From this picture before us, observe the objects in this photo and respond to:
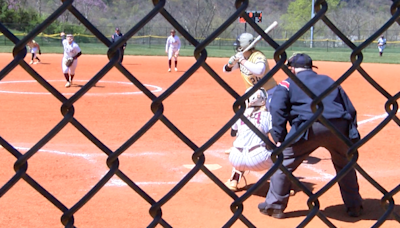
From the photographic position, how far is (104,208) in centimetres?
538

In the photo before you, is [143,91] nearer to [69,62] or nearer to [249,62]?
[249,62]

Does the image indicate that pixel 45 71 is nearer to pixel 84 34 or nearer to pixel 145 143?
pixel 145 143

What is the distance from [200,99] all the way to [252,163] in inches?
285

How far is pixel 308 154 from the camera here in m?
5.15

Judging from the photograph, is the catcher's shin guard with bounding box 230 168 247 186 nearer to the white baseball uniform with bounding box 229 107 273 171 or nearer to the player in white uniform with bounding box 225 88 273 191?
the player in white uniform with bounding box 225 88 273 191

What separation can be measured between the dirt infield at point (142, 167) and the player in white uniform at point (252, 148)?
14.6 inches

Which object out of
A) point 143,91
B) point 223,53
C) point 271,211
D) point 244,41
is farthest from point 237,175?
point 223,53

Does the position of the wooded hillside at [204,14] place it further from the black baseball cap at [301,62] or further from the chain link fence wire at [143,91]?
the chain link fence wire at [143,91]

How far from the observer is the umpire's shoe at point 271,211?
17.1ft

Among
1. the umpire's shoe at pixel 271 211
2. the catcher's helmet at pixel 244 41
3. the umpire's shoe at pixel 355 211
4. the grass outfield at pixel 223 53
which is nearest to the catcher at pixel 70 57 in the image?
the catcher's helmet at pixel 244 41

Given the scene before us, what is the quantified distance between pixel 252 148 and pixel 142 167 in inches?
68.9

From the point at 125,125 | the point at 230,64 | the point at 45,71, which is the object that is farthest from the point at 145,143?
the point at 45,71

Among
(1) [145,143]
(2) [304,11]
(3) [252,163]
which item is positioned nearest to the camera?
(3) [252,163]

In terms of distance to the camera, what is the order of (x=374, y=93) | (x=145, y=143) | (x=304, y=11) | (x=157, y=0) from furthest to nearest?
(x=304, y=11)
(x=374, y=93)
(x=145, y=143)
(x=157, y=0)
